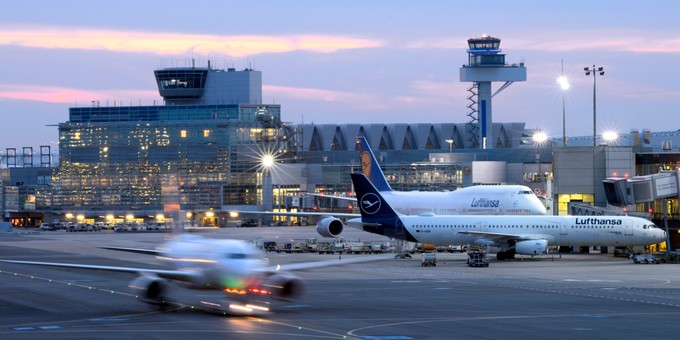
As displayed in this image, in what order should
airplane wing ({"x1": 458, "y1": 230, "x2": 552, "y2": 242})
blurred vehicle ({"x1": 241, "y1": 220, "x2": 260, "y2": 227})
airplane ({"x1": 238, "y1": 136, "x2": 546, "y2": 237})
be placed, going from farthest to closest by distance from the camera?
1. blurred vehicle ({"x1": 241, "y1": 220, "x2": 260, "y2": 227})
2. airplane ({"x1": 238, "y1": 136, "x2": 546, "y2": 237})
3. airplane wing ({"x1": 458, "y1": 230, "x2": 552, "y2": 242})

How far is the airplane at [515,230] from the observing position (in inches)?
3164

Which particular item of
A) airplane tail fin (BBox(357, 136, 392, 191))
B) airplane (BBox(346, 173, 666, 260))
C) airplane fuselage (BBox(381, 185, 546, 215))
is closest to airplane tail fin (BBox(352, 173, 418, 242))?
airplane (BBox(346, 173, 666, 260))

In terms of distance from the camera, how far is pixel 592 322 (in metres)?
39.8

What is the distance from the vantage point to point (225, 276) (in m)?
41.6

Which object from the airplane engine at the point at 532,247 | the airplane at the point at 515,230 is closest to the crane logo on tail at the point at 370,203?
the airplane at the point at 515,230

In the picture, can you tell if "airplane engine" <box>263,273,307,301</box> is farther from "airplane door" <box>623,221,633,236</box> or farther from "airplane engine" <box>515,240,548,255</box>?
"airplane door" <box>623,221,633,236</box>

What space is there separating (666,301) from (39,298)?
91.7ft

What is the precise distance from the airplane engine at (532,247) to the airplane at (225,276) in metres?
38.8

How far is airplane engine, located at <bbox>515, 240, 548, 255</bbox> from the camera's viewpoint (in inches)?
3211

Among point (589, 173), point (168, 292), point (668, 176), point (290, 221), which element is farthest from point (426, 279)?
point (290, 221)

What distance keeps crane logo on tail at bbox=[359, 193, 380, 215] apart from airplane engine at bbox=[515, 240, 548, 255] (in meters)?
12.0

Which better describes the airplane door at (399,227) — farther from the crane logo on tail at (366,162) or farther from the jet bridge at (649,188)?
the crane logo on tail at (366,162)

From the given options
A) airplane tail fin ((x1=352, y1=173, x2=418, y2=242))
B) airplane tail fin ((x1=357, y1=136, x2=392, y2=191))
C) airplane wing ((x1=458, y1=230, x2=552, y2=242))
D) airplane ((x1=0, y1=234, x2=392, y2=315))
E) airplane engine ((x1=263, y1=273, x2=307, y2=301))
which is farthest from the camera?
airplane tail fin ((x1=357, y1=136, x2=392, y2=191))

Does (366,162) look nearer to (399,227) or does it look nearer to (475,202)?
(475,202)
